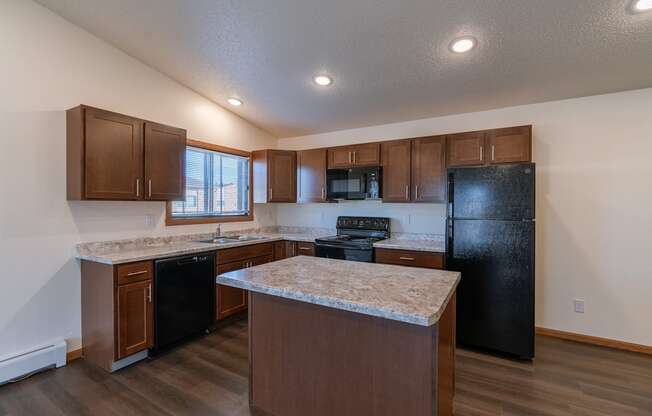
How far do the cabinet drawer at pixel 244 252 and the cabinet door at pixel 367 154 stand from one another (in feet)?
5.08

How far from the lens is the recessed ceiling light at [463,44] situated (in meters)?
2.24

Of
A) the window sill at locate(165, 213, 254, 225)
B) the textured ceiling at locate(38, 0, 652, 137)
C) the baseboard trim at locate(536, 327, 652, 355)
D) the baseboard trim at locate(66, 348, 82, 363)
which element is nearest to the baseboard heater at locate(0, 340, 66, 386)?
the baseboard trim at locate(66, 348, 82, 363)

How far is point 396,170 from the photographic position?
350cm

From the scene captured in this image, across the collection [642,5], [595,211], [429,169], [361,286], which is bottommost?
[361,286]

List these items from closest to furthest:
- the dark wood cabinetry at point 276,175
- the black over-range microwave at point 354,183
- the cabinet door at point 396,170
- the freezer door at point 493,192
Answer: the freezer door at point 493,192 < the cabinet door at point 396,170 < the black over-range microwave at point 354,183 < the dark wood cabinetry at point 276,175

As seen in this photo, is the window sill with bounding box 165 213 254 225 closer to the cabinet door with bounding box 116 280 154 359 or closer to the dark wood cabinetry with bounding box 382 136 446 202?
the cabinet door with bounding box 116 280 154 359

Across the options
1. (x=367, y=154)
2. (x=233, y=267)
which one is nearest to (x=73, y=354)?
(x=233, y=267)

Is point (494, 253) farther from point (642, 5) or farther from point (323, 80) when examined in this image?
point (323, 80)

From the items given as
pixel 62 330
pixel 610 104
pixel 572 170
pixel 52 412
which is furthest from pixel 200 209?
pixel 610 104

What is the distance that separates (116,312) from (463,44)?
339 cm

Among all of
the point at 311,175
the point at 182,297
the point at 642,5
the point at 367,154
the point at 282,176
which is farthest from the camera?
the point at 282,176

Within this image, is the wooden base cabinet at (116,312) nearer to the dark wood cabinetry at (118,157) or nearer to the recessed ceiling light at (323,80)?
the dark wood cabinetry at (118,157)

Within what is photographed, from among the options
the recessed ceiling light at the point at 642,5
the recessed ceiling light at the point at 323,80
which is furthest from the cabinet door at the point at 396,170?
the recessed ceiling light at the point at 642,5

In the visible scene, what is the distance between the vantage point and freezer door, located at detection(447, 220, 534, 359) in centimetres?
256
